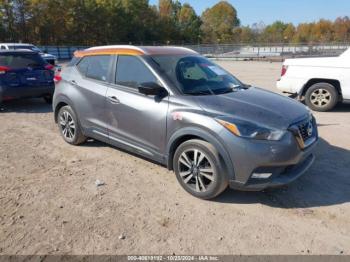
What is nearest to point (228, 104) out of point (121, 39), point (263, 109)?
point (263, 109)

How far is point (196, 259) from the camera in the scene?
3.02 meters

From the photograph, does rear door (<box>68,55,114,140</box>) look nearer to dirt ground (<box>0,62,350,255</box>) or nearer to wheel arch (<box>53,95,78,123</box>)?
wheel arch (<box>53,95,78,123</box>)

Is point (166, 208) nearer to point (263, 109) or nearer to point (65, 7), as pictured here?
point (263, 109)

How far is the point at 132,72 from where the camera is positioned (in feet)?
15.5

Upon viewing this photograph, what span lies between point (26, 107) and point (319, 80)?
769 cm

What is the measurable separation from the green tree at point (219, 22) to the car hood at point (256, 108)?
84.2m

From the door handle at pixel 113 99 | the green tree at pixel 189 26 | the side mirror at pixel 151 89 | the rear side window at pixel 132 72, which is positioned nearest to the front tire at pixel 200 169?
the side mirror at pixel 151 89

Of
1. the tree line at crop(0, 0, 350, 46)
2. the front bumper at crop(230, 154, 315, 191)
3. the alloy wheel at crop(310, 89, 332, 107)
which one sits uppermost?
the tree line at crop(0, 0, 350, 46)

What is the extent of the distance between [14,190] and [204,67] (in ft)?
9.98

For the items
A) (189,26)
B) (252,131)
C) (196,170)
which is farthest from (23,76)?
(189,26)

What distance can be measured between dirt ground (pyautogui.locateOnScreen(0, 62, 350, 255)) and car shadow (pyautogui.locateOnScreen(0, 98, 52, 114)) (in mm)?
3654

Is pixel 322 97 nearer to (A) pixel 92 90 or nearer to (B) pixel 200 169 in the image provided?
(B) pixel 200 169

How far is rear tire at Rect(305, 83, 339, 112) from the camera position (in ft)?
26.7

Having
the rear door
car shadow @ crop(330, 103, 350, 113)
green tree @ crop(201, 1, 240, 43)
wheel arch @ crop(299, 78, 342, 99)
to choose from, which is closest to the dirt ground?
the rear door
